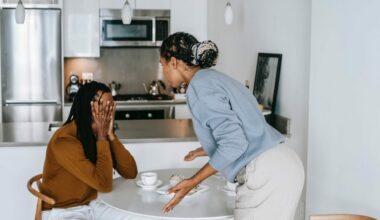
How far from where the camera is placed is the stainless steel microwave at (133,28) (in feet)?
19.1

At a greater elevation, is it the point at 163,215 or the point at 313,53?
the point at 313,53

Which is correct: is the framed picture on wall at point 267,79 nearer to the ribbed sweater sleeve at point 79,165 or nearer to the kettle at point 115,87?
the ribbed sweater sleeve at point 79,165

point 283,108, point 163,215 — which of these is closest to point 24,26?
point 283,108

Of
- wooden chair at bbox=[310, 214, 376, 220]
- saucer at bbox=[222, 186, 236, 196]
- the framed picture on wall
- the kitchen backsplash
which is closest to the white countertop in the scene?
saucer at bbox=[222, 186, 236, 196]

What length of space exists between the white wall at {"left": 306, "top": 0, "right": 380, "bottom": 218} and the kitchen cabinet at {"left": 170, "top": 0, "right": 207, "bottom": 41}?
345 cm

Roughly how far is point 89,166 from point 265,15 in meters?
1.97

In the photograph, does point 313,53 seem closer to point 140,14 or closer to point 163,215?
point 163,215

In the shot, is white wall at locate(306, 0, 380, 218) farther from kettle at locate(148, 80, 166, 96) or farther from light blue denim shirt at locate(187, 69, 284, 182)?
kettle at locate(148, 80, 166, 96)

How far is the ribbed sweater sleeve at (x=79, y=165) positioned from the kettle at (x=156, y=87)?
3646mm

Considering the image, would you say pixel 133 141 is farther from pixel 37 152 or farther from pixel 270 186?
pixel 270 186

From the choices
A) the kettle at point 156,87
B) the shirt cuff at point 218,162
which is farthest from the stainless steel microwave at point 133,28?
the shirt cuff at point 218,162

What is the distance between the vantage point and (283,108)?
143 inches

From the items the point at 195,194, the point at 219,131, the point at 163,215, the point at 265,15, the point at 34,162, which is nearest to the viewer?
the point at 219,131

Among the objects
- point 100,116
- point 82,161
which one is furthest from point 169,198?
point 100,116
